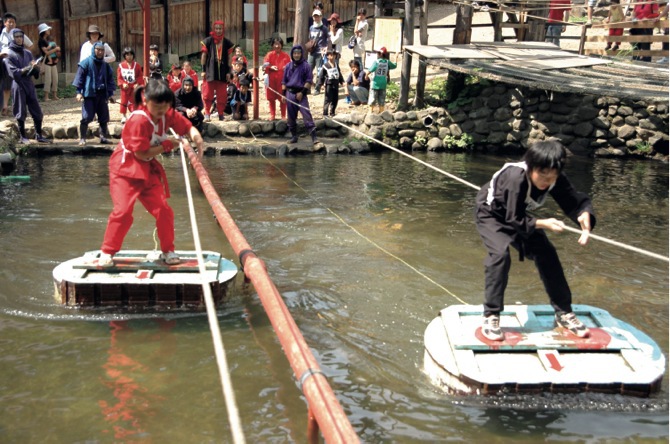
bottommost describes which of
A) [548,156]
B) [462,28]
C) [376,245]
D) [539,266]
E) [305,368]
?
[376,245]

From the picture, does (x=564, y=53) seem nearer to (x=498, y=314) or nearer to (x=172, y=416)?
(x=498, y=314)

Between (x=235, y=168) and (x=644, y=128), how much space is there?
7.77 meters

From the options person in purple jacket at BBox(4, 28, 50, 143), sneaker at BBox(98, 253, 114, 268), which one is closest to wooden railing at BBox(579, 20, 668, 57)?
person in purple jacket at BBox(4, 28, 50, 143)

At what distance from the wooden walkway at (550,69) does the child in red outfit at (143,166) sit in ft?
24.7

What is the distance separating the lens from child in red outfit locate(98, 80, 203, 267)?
6.18m

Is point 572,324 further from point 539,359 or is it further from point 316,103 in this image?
point 316,103

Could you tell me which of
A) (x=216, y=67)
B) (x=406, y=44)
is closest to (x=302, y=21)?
(x=406, y=44)

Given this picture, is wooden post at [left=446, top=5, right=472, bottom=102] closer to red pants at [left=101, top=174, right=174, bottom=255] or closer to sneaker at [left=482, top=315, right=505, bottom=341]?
red pants at [left=101, top=174, right=174, bottom=255]

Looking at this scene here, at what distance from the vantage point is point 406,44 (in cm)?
1505

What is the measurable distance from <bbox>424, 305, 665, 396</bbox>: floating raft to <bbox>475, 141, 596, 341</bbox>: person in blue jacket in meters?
0.12

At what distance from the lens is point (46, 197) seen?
10.5m

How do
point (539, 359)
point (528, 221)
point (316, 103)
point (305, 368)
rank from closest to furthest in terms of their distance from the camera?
point (305, 368) → point (528, 221) → point (539, 359) → point (316, 103)

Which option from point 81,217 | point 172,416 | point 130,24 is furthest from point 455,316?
point 130,24

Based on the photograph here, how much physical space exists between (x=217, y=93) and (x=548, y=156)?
11.0m
